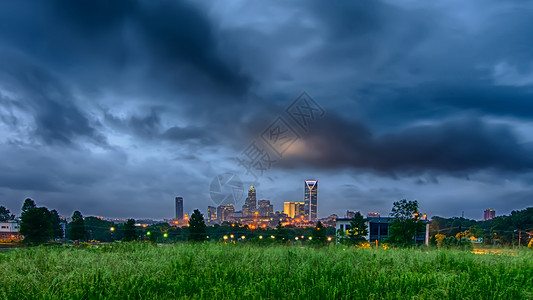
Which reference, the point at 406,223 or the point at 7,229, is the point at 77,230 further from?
the point at 406,223

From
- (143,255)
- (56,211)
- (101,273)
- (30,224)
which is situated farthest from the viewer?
(56,211)

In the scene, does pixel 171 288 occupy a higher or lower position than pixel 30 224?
higher

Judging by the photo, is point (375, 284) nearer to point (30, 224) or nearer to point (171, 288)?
point (171, 288)

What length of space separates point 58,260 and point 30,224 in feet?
142

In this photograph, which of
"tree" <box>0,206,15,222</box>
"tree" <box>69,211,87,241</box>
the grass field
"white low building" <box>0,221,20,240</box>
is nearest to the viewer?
the grass field

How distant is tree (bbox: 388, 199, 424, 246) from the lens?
17000 mm

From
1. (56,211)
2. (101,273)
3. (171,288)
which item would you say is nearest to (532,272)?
(171,288)

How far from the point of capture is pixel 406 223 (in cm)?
1709

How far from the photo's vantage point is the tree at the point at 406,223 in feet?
55.8

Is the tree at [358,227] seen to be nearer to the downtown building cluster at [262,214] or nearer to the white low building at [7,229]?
the downtown building cluster at [262,214]

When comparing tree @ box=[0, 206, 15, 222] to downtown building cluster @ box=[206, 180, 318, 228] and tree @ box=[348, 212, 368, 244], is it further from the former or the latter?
tree @ box=[348, 212, 368, 244]

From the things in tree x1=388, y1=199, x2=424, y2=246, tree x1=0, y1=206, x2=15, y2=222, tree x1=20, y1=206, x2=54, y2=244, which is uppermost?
tree x1=388, y1=199, x2=424, y2=246

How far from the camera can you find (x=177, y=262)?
5859mm

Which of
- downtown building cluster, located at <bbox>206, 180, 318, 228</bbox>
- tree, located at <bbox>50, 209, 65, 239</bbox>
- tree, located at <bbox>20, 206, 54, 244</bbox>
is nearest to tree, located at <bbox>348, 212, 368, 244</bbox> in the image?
downtown building cluster, located at <bbox>206, 180, 318, 228</bbox>
